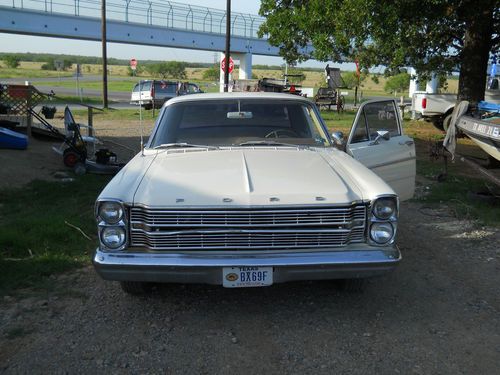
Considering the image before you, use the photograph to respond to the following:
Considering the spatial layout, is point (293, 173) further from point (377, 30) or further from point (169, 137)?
point (377, 30)

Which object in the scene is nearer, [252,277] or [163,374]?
[163,374]

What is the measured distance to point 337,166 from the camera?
451 cm

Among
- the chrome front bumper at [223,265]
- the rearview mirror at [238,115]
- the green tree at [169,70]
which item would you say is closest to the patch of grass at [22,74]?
the green tree at [169,70]

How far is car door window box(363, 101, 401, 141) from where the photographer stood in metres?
6.05

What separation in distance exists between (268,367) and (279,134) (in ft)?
8.16

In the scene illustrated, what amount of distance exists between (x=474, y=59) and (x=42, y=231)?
39.1 feet

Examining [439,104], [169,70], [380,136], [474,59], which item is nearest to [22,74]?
[169,70]

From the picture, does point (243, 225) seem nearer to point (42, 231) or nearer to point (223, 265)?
point (223, 265)

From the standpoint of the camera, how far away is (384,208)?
391cm

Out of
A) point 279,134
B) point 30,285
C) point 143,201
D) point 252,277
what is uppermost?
point 279,134

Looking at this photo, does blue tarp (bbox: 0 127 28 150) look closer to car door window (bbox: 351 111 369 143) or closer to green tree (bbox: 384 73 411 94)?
car door window (bbox: 351 111 369 143)

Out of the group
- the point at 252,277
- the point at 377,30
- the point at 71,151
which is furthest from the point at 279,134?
the point at 377,30

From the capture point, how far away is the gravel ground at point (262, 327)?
342 centimetres

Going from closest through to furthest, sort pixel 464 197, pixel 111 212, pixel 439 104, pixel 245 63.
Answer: pixel 111 212 < pixel 464 197 < pixel 439 104 < pixel 245 63
